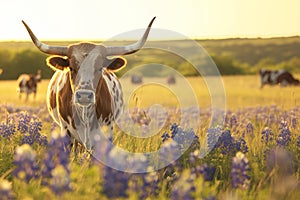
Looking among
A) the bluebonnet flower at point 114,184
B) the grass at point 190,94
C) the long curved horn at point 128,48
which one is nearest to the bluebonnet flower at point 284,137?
the long curved horn at point 128,48

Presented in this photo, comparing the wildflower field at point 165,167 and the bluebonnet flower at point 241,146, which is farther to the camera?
the bluebonnet flower at point 241,146

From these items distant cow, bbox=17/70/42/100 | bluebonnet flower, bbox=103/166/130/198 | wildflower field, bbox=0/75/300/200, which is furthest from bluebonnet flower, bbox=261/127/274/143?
distant cow, bbox=17/70/42/100

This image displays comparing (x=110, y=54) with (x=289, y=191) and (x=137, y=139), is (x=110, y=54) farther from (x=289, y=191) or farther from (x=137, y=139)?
(x=289, y=191)

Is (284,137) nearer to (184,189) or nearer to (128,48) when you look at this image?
(128,48)

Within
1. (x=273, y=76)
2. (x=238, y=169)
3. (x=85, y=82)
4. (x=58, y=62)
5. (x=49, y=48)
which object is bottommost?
(x=238, y=169)

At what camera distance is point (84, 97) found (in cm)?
716

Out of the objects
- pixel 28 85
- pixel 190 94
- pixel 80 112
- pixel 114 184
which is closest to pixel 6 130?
pixel 80 112

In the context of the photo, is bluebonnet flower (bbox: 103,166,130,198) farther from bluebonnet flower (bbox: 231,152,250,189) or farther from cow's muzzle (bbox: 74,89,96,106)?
cow's muzzle (bbox: 74,89,96,106)

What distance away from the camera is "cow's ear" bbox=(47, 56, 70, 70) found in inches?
307

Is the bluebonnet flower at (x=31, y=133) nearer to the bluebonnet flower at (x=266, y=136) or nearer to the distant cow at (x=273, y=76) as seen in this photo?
the bluebonnet flower at (x=266, y=136)

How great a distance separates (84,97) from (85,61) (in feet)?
1.90

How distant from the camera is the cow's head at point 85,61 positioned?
725 cm

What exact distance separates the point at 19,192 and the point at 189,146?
2822 mm

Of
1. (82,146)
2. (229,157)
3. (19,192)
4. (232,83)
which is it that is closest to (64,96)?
(82,146)
